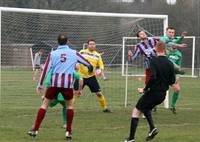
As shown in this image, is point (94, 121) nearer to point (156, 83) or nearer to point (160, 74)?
point (156, 83)

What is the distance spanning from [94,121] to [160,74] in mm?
3981

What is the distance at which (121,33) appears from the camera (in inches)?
788

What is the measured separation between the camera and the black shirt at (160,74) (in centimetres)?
1088

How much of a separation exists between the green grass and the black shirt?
1120 mm

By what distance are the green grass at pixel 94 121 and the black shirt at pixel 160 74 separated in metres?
1.12

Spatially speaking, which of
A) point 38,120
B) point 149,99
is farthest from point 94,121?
point 149,99

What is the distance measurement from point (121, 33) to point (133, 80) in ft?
28.6

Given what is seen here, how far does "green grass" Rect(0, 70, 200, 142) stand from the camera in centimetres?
1166

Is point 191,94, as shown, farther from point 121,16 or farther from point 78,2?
point 78,2

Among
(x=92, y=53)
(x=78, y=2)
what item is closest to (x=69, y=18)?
(x=92, y=53)

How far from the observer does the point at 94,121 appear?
47.6ft

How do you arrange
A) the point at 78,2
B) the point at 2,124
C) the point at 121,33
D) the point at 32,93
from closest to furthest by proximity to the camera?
the point at 2,124 < the point at 121,33 < the point at 32,93 < the point at 78,2

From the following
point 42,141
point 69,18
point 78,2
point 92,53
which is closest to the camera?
point 42,141

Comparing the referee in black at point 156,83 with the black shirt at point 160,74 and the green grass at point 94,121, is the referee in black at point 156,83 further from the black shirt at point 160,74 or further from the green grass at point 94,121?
the green grass at point 94,121
